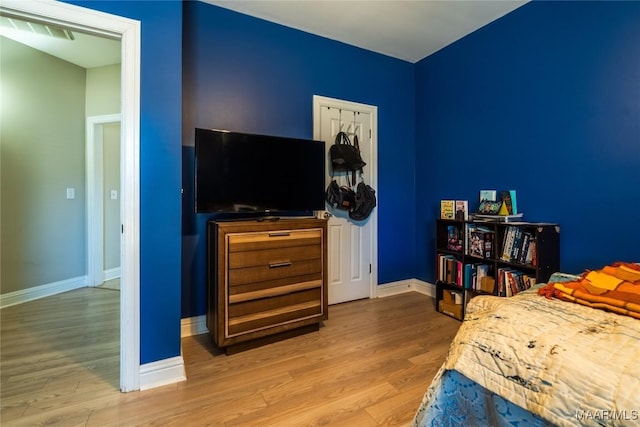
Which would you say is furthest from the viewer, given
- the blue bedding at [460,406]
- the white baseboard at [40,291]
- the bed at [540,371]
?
the white baseboard at [40,291]

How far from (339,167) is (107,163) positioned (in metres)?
3.14

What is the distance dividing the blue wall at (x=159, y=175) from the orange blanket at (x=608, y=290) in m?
2.05

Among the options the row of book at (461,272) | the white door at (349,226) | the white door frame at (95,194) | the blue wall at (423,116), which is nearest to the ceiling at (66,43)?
the white door frame at (95,194)

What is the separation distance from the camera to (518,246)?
228cm

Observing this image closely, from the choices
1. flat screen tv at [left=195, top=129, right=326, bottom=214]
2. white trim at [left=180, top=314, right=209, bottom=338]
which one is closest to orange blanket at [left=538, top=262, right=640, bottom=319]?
flat screen tv at [left=195, top=129, right=326, bottom=214]

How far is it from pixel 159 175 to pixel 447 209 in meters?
2.58

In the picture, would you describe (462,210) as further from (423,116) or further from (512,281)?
(423,116)

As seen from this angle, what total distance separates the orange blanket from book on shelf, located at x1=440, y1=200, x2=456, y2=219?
1417mm

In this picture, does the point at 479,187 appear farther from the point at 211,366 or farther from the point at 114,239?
the point at 114,239

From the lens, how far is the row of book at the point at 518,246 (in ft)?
7.23

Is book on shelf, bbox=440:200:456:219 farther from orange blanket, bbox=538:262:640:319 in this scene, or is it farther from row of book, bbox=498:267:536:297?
orange blanket, bbox=538:262:640:319

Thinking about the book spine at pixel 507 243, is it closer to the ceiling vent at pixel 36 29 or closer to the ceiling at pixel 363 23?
the ceiling at pixel 363 23

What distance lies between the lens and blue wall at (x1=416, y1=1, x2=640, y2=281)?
1.93 metres

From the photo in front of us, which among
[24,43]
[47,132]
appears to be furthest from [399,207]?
[24,43]
